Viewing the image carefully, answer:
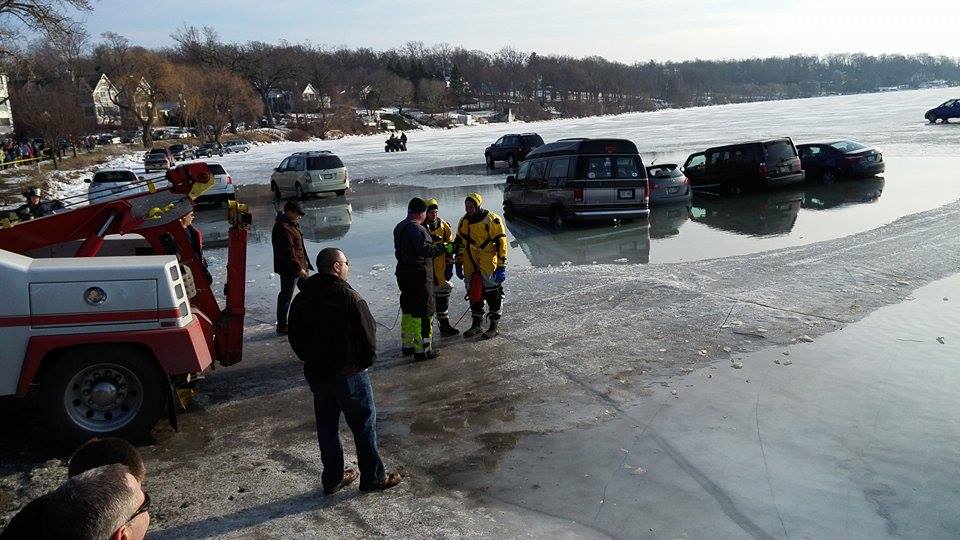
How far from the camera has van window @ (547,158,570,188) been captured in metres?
17.1

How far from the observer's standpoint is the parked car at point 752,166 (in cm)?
2105

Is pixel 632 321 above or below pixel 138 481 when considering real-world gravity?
below

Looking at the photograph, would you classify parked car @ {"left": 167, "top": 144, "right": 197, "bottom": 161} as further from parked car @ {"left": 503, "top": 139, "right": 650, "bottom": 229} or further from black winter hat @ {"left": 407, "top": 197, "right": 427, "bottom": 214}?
black winter hat @ {"left": 407, "top": 197, "right": 427, "bottom": 214}

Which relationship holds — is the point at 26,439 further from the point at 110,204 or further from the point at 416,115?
the point at 416,115

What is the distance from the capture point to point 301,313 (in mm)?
5219

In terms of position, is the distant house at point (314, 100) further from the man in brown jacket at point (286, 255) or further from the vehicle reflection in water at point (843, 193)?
the man in brown jacket at point (286, 255)

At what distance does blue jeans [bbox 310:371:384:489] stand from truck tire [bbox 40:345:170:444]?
75.4 inches

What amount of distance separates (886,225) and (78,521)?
15557 mm

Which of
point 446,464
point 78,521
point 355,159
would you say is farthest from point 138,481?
point 355,159

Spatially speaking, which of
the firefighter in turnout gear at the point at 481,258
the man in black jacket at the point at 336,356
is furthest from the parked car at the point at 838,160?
the man in black jacket at the point at 336,356

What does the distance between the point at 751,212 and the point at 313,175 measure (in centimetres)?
1597

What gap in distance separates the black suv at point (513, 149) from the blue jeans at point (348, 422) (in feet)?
106

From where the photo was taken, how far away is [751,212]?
1853 cm

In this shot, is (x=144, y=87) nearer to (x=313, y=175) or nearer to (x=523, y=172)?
(x=313, y=175)
